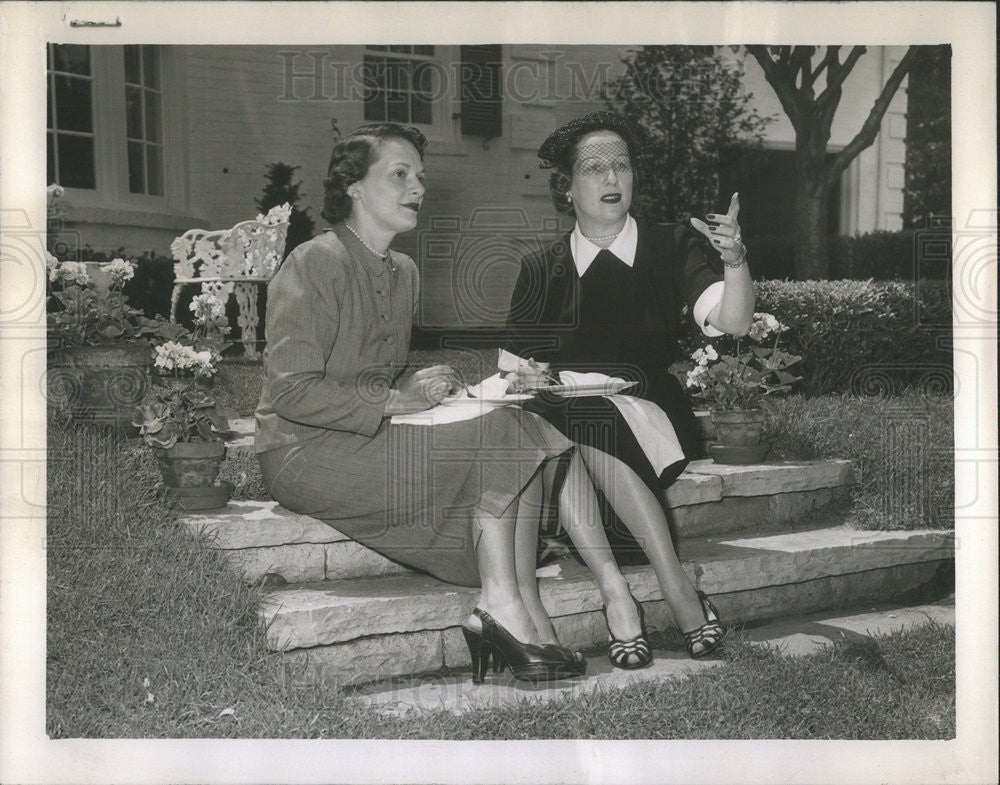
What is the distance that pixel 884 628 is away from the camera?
125 inches

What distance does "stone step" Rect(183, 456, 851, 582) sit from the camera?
2852 mm

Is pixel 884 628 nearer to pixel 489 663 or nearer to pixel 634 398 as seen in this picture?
pixel 634 398

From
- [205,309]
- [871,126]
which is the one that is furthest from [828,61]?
[205,309]

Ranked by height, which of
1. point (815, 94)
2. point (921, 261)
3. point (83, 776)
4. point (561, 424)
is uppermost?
point (815, 94)

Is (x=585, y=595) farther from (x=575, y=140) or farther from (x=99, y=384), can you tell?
(x=99, y=384)

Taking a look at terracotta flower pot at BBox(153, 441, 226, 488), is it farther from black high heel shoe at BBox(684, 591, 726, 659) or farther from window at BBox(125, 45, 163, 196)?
window at BBox(125, 45, 163, 196)

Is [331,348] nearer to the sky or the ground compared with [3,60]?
nearer to the ground

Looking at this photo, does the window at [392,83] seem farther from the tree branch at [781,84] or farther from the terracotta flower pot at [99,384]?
the terracotta flower pot at [99,384]

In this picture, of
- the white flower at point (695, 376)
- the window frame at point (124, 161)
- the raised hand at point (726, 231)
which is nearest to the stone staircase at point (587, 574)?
the white flower at point (695, 376)

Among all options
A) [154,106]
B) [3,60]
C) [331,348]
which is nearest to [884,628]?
[331,348]

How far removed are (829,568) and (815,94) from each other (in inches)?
72.2

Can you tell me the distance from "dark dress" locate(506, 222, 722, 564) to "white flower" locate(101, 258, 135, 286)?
4.76 ft

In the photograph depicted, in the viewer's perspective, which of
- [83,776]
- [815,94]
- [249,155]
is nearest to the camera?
[83,776]

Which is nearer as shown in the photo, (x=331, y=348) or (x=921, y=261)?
(x=331, y=348)
